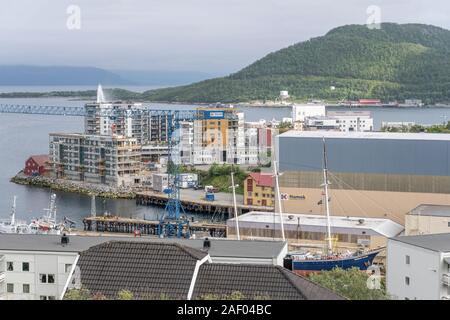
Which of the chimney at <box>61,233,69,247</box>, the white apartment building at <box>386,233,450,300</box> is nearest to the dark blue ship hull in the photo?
the white apartment building at <box>386,233,450,300</box>

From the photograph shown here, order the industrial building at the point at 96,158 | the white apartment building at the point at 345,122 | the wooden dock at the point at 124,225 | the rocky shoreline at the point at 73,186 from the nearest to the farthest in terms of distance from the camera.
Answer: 1. the wooden dock at the point at 124,225
2. the rocky shoreline at the point at 73,186
3. the industrial building at the point at 96,158
4. the white apartment building at the point at 345,122

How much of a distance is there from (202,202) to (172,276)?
736 centimetres

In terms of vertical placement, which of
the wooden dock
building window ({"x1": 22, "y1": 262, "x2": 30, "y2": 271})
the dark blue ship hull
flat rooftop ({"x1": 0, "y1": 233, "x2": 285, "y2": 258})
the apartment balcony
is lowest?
the wooden dock

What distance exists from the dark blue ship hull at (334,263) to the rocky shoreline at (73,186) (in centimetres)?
553

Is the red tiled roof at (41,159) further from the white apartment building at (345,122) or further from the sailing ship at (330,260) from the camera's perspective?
the sailing ship at (330,260)

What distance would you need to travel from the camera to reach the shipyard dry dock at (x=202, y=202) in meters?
9.12

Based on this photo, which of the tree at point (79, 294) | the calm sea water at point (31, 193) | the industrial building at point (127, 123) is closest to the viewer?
the tree at point (79, 294)

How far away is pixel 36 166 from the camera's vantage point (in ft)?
41.7

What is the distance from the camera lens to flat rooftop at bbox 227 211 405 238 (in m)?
6.09

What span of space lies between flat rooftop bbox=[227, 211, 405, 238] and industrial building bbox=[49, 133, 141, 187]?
199 inches

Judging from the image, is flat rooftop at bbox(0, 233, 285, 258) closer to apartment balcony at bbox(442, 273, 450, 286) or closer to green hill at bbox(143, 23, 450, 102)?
apartment balcony at bbox(442, 273, 450, 286)

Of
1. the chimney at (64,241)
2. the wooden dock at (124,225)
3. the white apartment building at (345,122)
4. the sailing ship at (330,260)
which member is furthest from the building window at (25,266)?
the white apartment building at (345,122)
